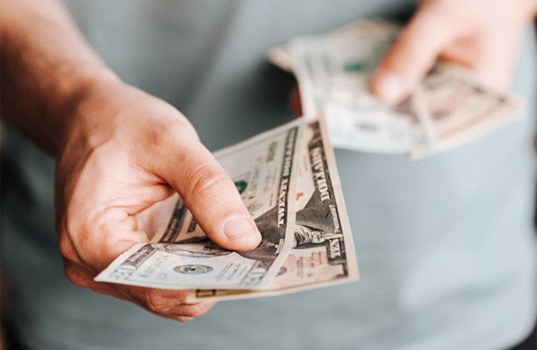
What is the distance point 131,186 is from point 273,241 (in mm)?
151

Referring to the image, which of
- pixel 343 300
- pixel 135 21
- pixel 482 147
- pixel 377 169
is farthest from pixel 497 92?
pixel 135 21

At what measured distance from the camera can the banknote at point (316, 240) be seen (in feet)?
1.76

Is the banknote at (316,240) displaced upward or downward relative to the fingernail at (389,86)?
downward

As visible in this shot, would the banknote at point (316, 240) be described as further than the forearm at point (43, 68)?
No

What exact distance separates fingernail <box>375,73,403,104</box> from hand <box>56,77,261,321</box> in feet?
1.40

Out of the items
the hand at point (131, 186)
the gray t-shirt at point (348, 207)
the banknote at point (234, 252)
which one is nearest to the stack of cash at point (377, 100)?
the gray t-shirt at point (348, 207)

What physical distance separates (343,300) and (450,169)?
25 centimetres

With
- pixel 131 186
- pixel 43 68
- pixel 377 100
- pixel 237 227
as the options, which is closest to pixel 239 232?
pixel 237 227

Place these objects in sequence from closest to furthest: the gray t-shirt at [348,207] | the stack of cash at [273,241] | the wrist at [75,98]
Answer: the stack of cash at [273,241], the wrist at [75,98], the gray t-shirt at [348,207]

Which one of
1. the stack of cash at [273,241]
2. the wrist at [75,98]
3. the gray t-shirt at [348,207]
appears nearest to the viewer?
the stack of cash at [273,241]

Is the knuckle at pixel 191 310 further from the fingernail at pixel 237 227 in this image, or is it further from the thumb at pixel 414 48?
the thumb at pixel 414 48

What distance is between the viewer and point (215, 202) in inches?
22.0

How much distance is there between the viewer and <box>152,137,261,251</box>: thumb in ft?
1.83

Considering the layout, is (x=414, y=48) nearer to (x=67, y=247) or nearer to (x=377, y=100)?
(x=377, y=100)
